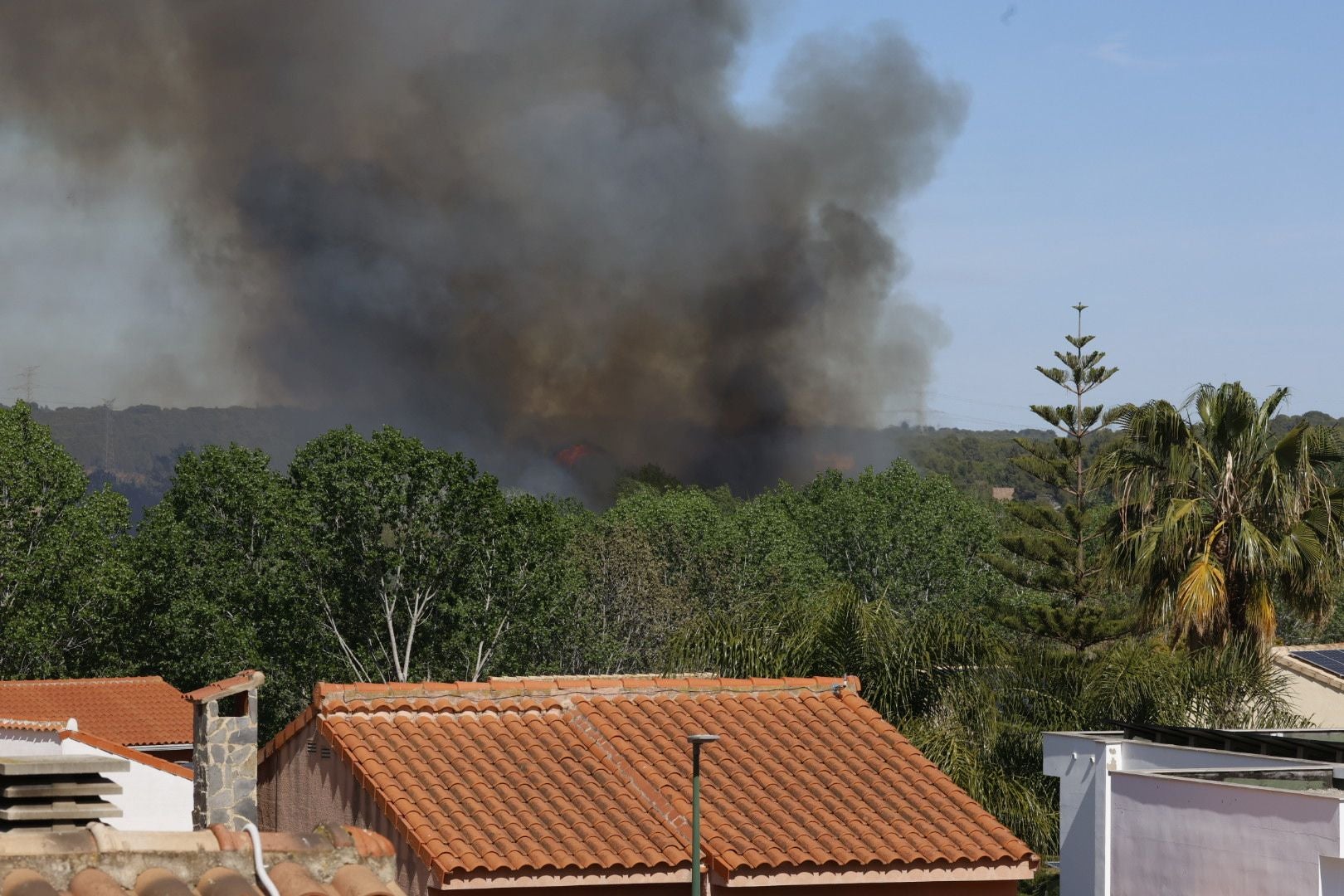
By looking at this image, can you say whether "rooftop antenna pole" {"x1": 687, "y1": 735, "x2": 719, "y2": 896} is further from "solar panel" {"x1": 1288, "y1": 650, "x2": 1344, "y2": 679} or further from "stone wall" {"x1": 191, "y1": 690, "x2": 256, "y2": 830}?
"solar panel" {"x1": 1288, "y1": 650, "x2": 1344, "y2": 679}

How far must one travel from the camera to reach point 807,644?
20688mm

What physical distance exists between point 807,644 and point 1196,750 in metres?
6.61

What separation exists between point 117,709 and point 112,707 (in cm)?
17

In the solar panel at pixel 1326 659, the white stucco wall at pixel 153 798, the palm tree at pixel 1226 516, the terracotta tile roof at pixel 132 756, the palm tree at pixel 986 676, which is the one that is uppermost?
the palm tree at pixel 1226 516

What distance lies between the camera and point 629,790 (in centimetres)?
1300

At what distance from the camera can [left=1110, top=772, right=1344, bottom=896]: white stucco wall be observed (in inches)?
449

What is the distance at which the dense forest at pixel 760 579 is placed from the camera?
20375mm

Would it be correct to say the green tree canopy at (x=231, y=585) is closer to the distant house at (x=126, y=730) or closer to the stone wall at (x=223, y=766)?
the distant house at (x=126, y=730)

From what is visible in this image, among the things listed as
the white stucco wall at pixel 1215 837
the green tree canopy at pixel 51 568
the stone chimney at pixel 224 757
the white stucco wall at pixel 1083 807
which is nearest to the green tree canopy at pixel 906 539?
the green tree canopy at pixel 51 568

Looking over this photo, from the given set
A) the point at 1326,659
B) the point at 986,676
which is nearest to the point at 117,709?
the point at 986,676

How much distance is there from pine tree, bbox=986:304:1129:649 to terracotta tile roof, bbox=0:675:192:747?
20971 mm

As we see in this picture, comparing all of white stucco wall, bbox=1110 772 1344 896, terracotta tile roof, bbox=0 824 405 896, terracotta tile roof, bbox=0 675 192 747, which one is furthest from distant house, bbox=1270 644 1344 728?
terracotta tile roof, bbox=0 824 405 896

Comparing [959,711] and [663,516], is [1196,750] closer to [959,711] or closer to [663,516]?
[959,711]

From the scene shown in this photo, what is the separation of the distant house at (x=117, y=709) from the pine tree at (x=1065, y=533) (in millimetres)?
20916
